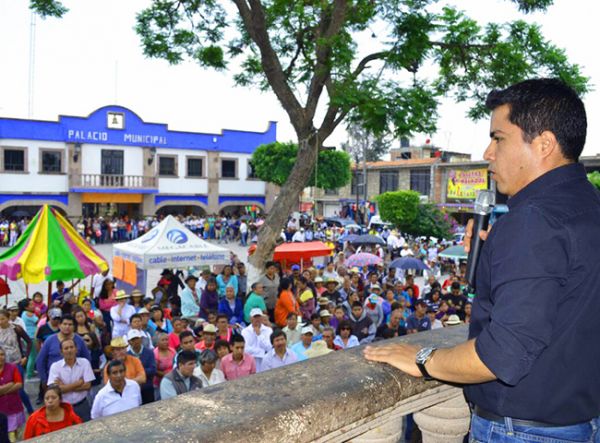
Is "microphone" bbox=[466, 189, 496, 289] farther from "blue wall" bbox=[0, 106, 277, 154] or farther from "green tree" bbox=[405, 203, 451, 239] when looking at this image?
"blue wall" bbox=[0, 106, 277, 154]

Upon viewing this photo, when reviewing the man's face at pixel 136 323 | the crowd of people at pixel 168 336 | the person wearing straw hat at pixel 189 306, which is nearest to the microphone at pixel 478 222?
the crowd of people at pixel 168 336

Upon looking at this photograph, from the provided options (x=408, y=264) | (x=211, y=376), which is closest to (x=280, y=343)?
(x=211, y=376)

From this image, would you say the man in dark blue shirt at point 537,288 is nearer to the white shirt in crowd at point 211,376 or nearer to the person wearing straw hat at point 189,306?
the white shirt in crowd at point 211,376

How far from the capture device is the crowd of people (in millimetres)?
5578

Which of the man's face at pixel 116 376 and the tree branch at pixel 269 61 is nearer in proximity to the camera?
the man's face at pixel 116 376

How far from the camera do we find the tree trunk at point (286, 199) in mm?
10250

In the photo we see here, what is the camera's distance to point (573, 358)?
4.42ft

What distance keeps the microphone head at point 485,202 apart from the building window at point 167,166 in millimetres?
34365

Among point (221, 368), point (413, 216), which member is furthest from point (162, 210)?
point (221, 368)

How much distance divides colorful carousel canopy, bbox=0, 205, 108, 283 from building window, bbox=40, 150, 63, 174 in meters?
23.4

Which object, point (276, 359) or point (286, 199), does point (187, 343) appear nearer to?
point (276, 359)

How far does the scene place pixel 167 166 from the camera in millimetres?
35312

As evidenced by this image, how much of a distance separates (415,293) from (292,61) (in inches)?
216

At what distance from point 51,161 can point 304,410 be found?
33.5 m
